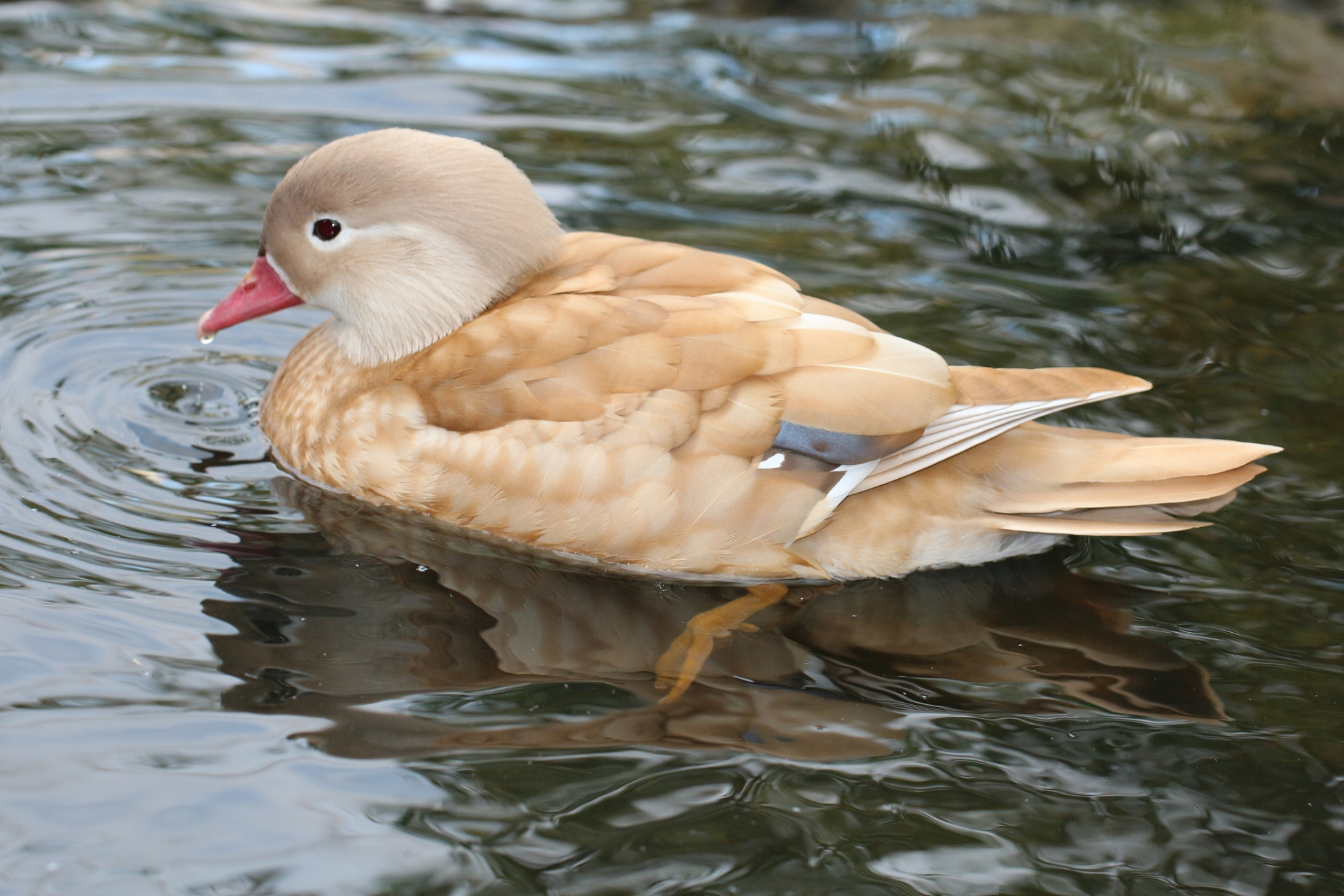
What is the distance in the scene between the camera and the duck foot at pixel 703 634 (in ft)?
13.1

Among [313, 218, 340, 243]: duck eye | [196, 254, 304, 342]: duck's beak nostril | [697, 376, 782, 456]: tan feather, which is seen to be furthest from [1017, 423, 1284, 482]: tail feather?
[196, 254, 304, 342]: duck's beak nostril

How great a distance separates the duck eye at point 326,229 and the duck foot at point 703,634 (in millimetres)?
1873

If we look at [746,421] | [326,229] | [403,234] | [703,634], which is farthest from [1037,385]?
[326,229]

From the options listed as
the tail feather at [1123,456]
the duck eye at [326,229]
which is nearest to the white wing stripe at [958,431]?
the tail feather at [1123,456]

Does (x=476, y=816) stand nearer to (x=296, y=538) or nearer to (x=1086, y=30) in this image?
(x=296, y=538)

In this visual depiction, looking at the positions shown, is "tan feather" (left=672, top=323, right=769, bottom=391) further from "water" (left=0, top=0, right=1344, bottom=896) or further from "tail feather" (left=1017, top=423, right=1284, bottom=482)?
"tail feather" (left=1017, top=423, right=1284, bottom=482)

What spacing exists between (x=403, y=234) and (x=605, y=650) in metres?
1.69

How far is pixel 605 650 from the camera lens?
4137 mm

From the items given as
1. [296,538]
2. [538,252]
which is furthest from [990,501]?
[296,538]

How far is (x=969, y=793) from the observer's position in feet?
11.6

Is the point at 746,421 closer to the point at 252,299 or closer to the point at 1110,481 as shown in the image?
the point at 1110,481

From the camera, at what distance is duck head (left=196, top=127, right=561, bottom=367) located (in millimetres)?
4785

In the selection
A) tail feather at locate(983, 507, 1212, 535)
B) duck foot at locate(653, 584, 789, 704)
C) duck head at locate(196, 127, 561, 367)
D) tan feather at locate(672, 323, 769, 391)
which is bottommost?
duck foot at locate(653, 584, 789, 704)

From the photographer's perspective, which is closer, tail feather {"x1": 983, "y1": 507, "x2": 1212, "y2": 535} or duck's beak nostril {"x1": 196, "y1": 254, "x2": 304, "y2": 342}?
tail feather {"x1": 983, "y1": 507, "x2": 1212, "y2": 535}
